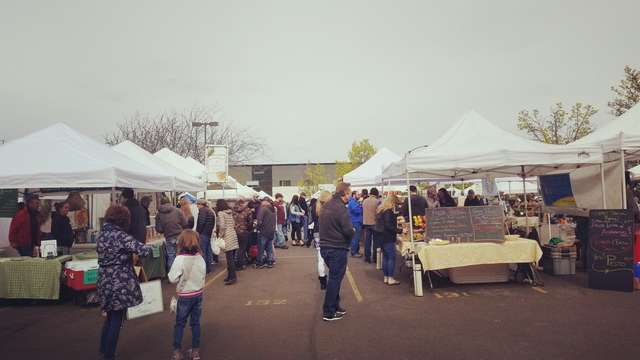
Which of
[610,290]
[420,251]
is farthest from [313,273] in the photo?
[610,290]

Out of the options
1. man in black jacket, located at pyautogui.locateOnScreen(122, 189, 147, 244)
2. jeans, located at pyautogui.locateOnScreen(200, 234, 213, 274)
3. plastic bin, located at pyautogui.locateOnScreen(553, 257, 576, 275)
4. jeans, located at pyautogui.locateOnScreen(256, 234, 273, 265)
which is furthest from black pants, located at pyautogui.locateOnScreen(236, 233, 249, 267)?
plastic bin, located at pyautogui.locateOnScreen(553, 257, 576, 275)

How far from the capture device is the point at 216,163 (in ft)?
45.6

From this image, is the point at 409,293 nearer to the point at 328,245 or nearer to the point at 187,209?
the point at 328,245

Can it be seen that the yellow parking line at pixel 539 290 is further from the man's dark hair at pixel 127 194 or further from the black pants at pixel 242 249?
the man's dark hair at pixel 127 194

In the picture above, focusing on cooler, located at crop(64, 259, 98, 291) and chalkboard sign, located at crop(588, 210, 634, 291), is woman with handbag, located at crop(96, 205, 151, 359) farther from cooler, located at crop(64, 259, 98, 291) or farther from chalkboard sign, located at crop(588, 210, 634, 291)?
chalkboard sign, located at crop(588, 210, 634, 291)

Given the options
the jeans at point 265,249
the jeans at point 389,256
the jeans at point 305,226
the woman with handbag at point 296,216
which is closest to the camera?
the jeans at point 389,256

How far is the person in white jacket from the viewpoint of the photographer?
15.8 ft

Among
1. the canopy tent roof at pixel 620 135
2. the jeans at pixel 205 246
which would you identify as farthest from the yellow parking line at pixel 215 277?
the canopy tent roof at pixel 620 135

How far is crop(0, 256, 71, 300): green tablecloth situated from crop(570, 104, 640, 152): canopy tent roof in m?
10.0

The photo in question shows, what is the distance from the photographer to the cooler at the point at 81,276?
25.4 feet

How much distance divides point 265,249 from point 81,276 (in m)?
5.10

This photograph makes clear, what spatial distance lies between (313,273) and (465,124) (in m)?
4.90

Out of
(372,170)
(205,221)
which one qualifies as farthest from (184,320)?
(372,170)

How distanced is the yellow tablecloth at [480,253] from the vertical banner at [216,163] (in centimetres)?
760
